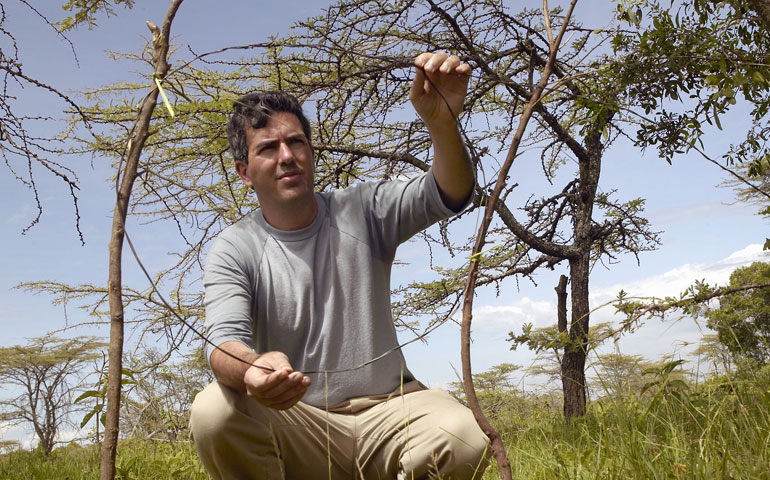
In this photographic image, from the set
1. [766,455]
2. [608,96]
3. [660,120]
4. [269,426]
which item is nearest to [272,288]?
[269,426]

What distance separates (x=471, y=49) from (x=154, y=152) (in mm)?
3356

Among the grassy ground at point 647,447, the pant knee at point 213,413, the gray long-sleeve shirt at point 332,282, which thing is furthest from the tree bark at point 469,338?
the pant knee at point 213,413

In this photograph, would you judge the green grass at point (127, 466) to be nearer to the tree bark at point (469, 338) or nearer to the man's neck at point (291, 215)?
the man's neck at point (291, 215)

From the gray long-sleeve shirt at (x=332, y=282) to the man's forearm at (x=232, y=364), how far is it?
0.24 metres

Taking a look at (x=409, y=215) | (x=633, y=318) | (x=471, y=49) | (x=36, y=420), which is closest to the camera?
(x=409, y=215)

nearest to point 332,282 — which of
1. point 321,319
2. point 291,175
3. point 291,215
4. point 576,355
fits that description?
point 321,319

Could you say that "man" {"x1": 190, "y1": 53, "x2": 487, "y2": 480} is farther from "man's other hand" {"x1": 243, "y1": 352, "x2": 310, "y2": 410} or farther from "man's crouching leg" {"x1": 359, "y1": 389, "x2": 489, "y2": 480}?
"man's other hand" {"x1": 243, "y1": 352, "x2": 310, "y2": 410}

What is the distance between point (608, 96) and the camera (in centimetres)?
397

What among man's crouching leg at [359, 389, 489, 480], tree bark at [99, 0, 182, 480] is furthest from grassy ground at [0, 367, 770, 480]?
tree bark at [99, 0, 182, 480]

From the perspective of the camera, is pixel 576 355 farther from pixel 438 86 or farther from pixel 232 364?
pixel 438 86

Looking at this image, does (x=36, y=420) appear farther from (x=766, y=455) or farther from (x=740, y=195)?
(x=740, y=195)

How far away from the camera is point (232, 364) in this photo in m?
2.09

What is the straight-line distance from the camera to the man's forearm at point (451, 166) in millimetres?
2121

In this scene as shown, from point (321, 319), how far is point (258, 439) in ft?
1.88
